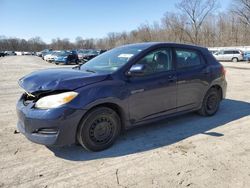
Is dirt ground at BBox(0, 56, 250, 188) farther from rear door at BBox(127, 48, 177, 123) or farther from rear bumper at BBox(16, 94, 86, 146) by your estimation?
rear door at BBox(127, 48, 177, 123)

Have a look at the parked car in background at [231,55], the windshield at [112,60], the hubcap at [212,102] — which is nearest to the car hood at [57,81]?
the windshield at [112,60]

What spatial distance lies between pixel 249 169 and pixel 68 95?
2.70 metres

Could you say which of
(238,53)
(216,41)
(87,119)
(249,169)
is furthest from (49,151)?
(216,41)

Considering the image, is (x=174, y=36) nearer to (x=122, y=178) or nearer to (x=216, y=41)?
(x=216, y=41)

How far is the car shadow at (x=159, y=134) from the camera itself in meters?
3.85

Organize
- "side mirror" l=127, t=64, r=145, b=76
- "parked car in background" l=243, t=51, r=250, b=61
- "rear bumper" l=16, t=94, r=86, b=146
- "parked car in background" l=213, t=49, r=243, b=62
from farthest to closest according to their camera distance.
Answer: "parked car in background" l=213, t=49, r=243, b=62
"parked car in background" l=243, t=51, r=250, b=61
"side mirror" l=127, t=64, r=145, b=76
"rear bumper" l=16, t=94, r=86, b=146

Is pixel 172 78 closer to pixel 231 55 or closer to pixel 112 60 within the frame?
pixel 112 60

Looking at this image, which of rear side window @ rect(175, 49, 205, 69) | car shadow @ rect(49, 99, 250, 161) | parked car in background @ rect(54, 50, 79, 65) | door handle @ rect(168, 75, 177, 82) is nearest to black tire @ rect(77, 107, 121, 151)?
car shadow @ rect(49, 99, 250, 161)

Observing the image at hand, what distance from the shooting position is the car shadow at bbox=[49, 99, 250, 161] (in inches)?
151

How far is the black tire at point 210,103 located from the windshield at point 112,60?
7.00 feet

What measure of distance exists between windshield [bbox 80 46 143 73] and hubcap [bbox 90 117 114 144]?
0.84 m

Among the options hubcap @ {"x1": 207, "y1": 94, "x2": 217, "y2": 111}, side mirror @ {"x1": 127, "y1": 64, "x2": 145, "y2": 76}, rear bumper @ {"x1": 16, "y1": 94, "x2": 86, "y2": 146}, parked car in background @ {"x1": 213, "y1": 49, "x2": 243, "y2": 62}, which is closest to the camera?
rear bumper @ {"x1": 16, "y1": 94, "x2": 86, "y2": 146}

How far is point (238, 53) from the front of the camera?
3259 cm

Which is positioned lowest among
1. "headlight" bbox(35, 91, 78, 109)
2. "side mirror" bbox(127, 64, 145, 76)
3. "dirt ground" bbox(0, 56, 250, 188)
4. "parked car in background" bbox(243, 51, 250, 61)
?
"dirt ground" bbox(0, 56, 250, 188)
